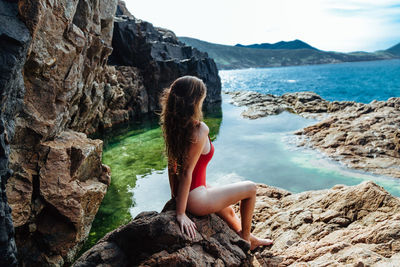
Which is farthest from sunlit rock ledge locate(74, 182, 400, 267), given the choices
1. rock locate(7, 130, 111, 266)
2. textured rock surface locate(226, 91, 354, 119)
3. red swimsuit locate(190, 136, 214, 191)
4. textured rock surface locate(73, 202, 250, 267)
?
textured rock surface locate(226, 91, 354, 119)

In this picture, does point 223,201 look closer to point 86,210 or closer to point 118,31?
point 86,210

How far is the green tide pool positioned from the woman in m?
4.98

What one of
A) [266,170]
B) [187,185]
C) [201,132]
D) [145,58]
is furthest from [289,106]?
[187,185]

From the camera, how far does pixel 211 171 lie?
13.5 meters

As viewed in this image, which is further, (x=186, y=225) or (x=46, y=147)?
(x=46, y=147)

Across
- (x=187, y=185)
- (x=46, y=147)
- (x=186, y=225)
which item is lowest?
(x=186, y=225)

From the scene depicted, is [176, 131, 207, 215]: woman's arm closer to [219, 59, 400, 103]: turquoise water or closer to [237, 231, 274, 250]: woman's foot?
[237, 231, 274, 250]: woman's foot

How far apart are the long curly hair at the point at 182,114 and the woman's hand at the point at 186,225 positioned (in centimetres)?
63

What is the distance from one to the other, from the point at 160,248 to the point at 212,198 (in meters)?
0.99

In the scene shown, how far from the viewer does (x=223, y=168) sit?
13.9 metres

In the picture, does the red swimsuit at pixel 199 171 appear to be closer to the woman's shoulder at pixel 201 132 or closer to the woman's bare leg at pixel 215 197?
the woman's bare leg at pixel 215 197

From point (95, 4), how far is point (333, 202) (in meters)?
11.3

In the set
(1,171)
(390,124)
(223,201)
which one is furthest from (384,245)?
(390,124)

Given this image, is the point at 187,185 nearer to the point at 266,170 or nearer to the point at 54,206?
the point at 54,206
